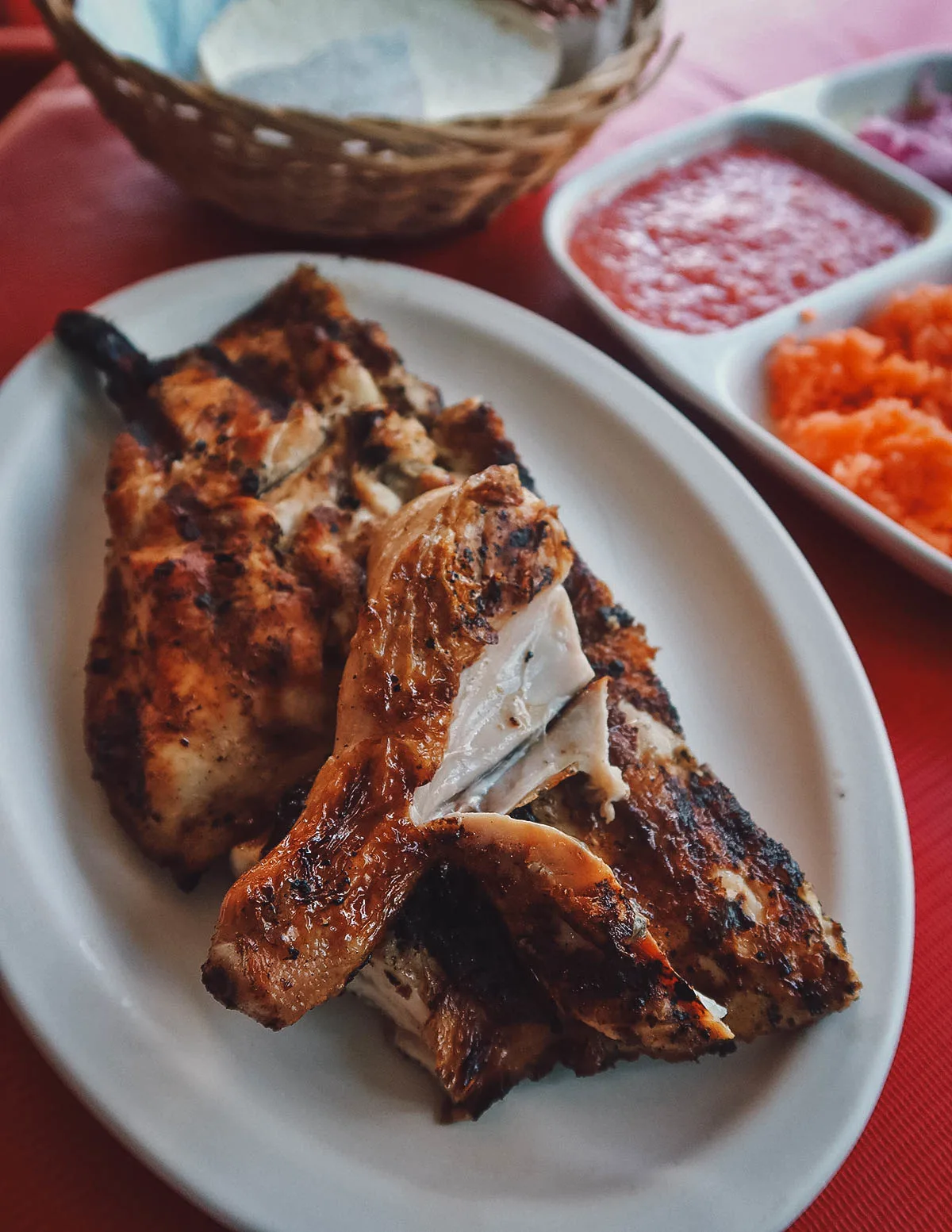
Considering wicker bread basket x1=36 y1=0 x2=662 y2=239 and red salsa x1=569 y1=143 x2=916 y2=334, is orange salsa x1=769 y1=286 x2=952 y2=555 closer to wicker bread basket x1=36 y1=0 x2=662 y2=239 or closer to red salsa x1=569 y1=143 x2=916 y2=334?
red salsa x1=569 y1=143 x2=916 y2=334

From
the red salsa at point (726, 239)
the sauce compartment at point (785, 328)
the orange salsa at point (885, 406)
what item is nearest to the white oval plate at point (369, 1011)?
the orange salsa at point (885, 406)

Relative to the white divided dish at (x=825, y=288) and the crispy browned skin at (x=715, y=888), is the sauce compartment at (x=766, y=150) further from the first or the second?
the crispy browned skin at (x=715, y=888)

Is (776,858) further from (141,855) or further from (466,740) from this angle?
(141,855)

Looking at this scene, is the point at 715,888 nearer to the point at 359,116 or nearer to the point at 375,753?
the point at 375,753

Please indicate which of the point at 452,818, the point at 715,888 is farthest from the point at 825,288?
the point at 452,818

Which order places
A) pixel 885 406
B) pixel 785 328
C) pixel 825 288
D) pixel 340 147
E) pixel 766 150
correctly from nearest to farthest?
pixel 340 147
pixel 885 406
pixel 785 328
pixel 825 288
pixel 766 150
